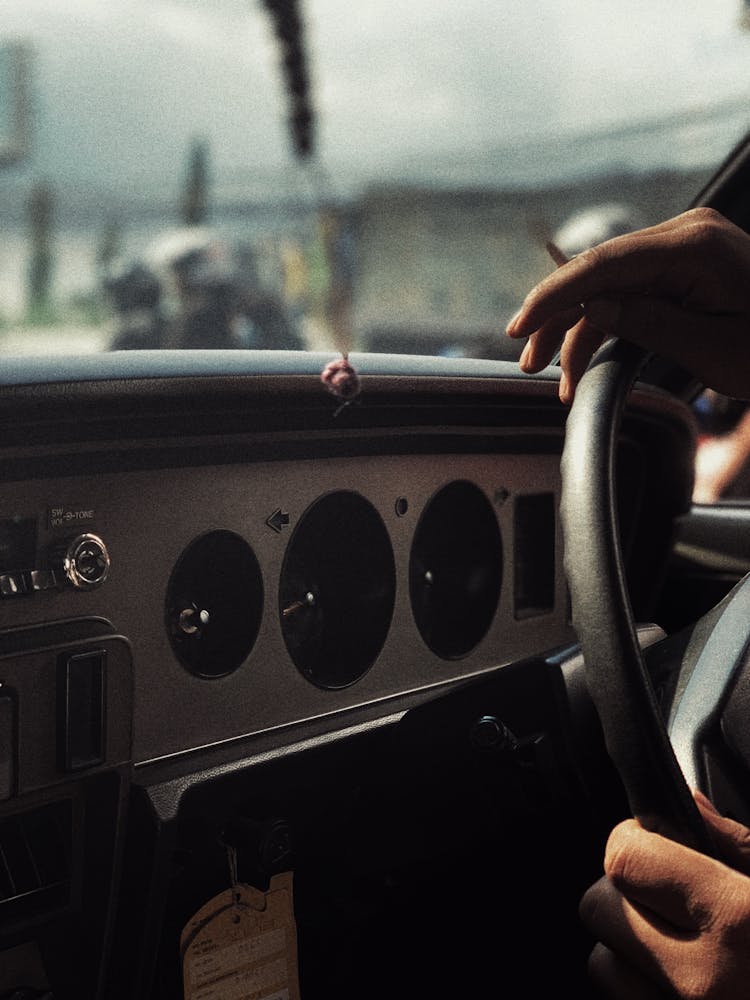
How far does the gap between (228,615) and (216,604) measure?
0.08 feet

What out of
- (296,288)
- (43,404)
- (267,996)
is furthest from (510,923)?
(296,288)

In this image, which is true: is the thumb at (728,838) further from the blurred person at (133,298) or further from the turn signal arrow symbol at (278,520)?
the blurred person at (133,298)

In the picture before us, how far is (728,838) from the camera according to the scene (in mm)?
911

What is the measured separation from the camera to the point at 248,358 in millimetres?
1451

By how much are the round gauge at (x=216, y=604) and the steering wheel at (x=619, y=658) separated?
598 millimetres

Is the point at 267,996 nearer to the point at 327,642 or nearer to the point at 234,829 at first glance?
the point at 234,829

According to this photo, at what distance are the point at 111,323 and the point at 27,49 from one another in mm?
3553

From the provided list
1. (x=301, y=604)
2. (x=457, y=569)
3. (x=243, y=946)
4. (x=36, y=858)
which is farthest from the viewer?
(x=457, y=569)

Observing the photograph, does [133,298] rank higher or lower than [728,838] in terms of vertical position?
lower

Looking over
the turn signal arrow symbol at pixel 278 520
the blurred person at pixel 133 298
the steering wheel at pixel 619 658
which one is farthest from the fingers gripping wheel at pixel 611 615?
the blurred person at pixel 133 298

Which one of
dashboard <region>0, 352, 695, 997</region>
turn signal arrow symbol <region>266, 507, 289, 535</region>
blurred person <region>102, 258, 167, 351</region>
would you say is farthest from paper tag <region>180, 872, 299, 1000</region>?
blurred person <region>102, 258, 167, 351</region>

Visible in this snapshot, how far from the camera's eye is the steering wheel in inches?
34.0

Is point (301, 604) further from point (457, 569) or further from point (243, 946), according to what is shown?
point (243, 946)

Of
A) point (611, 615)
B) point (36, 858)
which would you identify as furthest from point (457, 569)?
point (611, 615)
